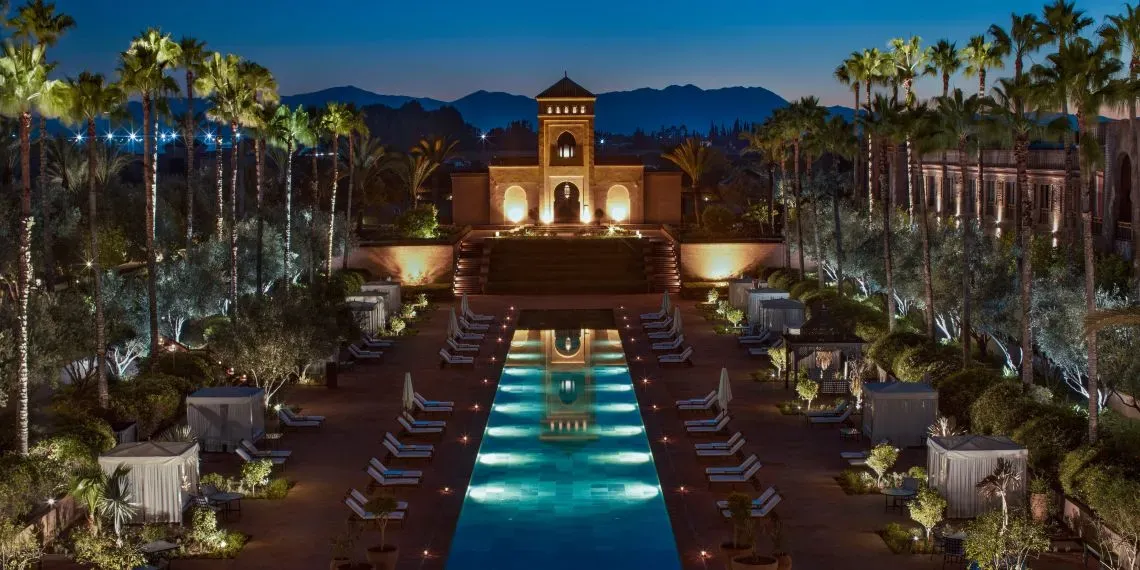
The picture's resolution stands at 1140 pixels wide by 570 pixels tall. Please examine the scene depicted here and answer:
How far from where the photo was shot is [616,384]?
3325 centimetres

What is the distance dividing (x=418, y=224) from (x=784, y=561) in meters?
45.0

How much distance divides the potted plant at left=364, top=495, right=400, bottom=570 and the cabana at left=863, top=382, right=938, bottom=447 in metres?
10.4

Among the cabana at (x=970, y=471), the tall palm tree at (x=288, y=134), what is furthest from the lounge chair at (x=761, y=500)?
the tall palm tree at (x=288, y=134)

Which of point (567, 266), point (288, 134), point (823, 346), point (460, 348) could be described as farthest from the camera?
point (567, 266)

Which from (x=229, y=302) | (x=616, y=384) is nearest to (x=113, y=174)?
(x=229, y=302)

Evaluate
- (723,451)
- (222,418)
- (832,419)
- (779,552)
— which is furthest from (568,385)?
(779,552)

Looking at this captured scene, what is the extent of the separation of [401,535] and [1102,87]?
14.5 m

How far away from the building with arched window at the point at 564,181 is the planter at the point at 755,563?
5328 cm

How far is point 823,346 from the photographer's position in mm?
30938

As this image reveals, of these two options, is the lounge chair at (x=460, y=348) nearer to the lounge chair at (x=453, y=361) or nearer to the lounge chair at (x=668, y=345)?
the lounge chair at (x=453, y=361)

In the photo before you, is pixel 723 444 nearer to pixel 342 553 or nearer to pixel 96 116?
pixel 342 553

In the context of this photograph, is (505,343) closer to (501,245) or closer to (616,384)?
(616,384)

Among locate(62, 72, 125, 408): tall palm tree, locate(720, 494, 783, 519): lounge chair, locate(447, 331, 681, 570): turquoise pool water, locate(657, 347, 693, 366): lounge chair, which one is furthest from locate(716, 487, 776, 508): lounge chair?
locate(657, 347, 693, 366): lounge chair

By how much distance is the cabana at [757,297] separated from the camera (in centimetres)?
4075
